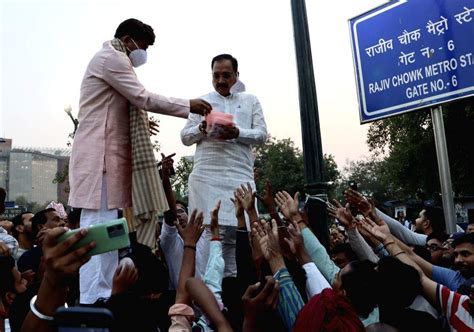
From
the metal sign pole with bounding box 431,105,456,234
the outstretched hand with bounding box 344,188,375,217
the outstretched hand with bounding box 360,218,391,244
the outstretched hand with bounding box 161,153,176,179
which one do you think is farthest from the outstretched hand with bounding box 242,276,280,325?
the metal sign pole with bounding box 431,105,456,234

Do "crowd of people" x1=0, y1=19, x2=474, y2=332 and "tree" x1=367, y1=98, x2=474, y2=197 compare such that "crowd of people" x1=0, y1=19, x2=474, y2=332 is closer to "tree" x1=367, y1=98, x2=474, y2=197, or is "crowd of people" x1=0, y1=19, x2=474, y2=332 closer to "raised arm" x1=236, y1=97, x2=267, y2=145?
"raised arm" x1=236, y1=97, x2=267, y2=145

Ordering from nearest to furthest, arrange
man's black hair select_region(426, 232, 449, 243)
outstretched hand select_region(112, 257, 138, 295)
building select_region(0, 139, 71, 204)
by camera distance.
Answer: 1. outstretched hand select_region(112, 257, 138, 295)
2. man's black hair select_region(426, 232, 449, 243)
3. building select_region(0, 139, 71, 204)

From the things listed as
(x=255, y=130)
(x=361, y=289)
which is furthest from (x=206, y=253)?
(x=361, y=289)

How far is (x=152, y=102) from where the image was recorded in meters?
3.55

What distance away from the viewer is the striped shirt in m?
2.72

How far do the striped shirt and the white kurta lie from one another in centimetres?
182

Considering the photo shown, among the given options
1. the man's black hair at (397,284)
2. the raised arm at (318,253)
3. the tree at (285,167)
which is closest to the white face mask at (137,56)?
the raised arm at (318,253)

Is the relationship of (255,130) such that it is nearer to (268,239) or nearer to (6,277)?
(268,239)

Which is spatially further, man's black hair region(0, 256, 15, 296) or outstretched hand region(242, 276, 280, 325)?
man's black hair region(0, 256, 15, 296)

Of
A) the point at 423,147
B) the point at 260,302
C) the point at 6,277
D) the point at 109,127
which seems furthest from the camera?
the point at 423,147

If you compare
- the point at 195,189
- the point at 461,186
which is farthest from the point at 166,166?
the point at 461,186

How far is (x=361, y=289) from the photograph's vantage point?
2760 mm

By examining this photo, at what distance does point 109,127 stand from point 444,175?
→ 3552mm

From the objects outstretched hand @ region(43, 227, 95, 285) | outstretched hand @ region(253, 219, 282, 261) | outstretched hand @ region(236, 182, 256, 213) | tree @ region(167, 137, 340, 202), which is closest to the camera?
outstretched hand @ region(43, 227, 95, 285)
